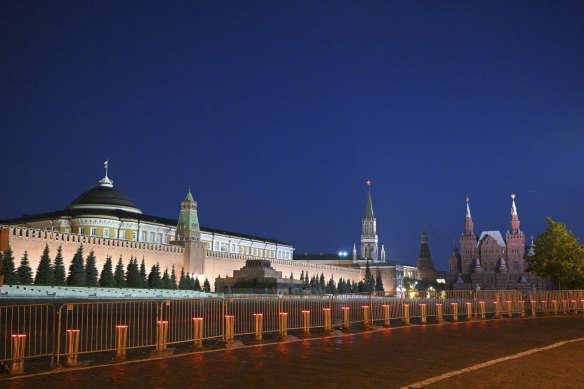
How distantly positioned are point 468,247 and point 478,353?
9998cm

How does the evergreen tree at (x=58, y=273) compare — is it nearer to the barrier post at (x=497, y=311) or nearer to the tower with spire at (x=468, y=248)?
the barrier post at (x=497, y=311)

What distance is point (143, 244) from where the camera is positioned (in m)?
52.0

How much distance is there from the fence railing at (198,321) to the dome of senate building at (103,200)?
47384 mm

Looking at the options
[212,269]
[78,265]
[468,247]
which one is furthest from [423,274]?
[78,265]

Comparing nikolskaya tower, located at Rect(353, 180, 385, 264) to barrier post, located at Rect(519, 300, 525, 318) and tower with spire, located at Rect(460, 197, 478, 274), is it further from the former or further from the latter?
barrier post, located at Rect(519, 300, 525, 318)

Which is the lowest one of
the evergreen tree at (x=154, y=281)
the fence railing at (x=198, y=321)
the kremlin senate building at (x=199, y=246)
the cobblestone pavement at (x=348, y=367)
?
the cobblestone pavement at (x=348, y=367)

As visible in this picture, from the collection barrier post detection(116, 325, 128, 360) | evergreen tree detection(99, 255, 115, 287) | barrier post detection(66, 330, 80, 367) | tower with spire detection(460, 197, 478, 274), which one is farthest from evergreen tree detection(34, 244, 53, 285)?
tower with spire detection(460, 197, 478, 274)

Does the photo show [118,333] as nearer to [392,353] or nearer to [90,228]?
[392,353]

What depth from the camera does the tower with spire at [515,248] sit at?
100562 millimetres

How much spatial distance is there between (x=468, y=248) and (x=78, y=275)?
262ft

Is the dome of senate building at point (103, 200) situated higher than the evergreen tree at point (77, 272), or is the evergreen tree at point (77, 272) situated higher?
the dome of senate building at point (103, 200)

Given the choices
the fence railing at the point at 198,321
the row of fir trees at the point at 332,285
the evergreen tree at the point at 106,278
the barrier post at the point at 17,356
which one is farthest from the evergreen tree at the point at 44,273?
the barrier post at the point at 17,356

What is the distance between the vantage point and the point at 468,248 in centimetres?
10606

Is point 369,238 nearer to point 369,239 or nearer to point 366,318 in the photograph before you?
point 369,239
